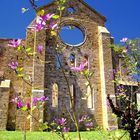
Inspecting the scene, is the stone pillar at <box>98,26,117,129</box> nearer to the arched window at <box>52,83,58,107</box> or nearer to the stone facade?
the stone facade

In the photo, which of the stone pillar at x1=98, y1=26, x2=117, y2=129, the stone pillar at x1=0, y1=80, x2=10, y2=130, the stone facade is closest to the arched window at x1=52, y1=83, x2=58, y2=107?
the stone facade

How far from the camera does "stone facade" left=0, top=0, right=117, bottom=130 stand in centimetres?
1795

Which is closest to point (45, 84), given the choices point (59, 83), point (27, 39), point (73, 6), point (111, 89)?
point (59, 83)

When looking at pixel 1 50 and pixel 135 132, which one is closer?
pixel 135 132

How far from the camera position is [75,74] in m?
19.6

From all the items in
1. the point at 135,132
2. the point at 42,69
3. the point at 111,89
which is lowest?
the point at 135,132

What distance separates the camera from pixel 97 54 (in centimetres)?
2077

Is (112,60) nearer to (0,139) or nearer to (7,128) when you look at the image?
(7,128)

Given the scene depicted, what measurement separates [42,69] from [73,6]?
21.1 ft

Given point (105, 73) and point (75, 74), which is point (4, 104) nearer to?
point (75, 74)

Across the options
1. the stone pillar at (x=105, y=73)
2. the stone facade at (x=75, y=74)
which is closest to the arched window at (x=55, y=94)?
the stone facade at (x=75, y=74)

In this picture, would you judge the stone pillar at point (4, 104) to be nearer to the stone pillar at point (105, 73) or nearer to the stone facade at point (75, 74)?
the stone facade at point (75, 74)

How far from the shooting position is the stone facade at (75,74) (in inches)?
707

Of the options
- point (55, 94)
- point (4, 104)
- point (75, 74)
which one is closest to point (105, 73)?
point (75, 74)
